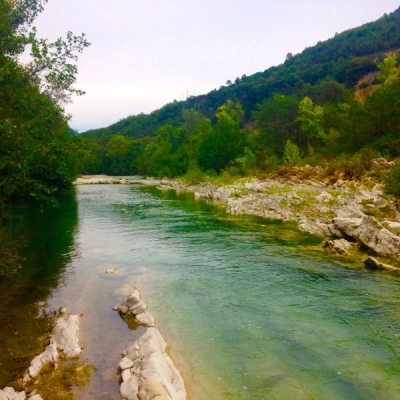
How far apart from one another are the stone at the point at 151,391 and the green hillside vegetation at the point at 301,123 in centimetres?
1034

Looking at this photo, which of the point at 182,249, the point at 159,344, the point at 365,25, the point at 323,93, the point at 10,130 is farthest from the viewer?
the point at 365,25

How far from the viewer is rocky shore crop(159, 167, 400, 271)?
15586mm

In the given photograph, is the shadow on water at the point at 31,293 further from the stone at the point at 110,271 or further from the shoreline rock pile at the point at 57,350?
the stone at the point at 110,271

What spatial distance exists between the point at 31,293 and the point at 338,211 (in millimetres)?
16437

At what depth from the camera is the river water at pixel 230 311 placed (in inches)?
280

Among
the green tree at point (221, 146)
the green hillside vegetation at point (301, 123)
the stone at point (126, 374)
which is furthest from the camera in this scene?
A: the green tree at point (221, 146)

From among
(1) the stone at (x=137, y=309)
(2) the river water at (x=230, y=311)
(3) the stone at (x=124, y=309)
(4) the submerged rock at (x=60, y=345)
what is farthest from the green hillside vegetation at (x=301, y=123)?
(4) the submerged rock at (x=60, y=345)

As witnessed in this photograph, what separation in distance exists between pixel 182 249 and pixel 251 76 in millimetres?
170877

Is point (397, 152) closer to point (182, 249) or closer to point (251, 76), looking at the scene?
point (182, 249)

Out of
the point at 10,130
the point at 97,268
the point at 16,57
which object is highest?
the point at 16,57

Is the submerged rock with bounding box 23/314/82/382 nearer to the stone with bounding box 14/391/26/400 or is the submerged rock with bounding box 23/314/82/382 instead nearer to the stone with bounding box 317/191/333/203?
the stone with bounding box 14/391/26/400

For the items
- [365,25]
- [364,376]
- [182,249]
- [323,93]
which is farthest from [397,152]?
[365,25]

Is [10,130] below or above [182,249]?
above

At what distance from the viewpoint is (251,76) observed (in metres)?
174
